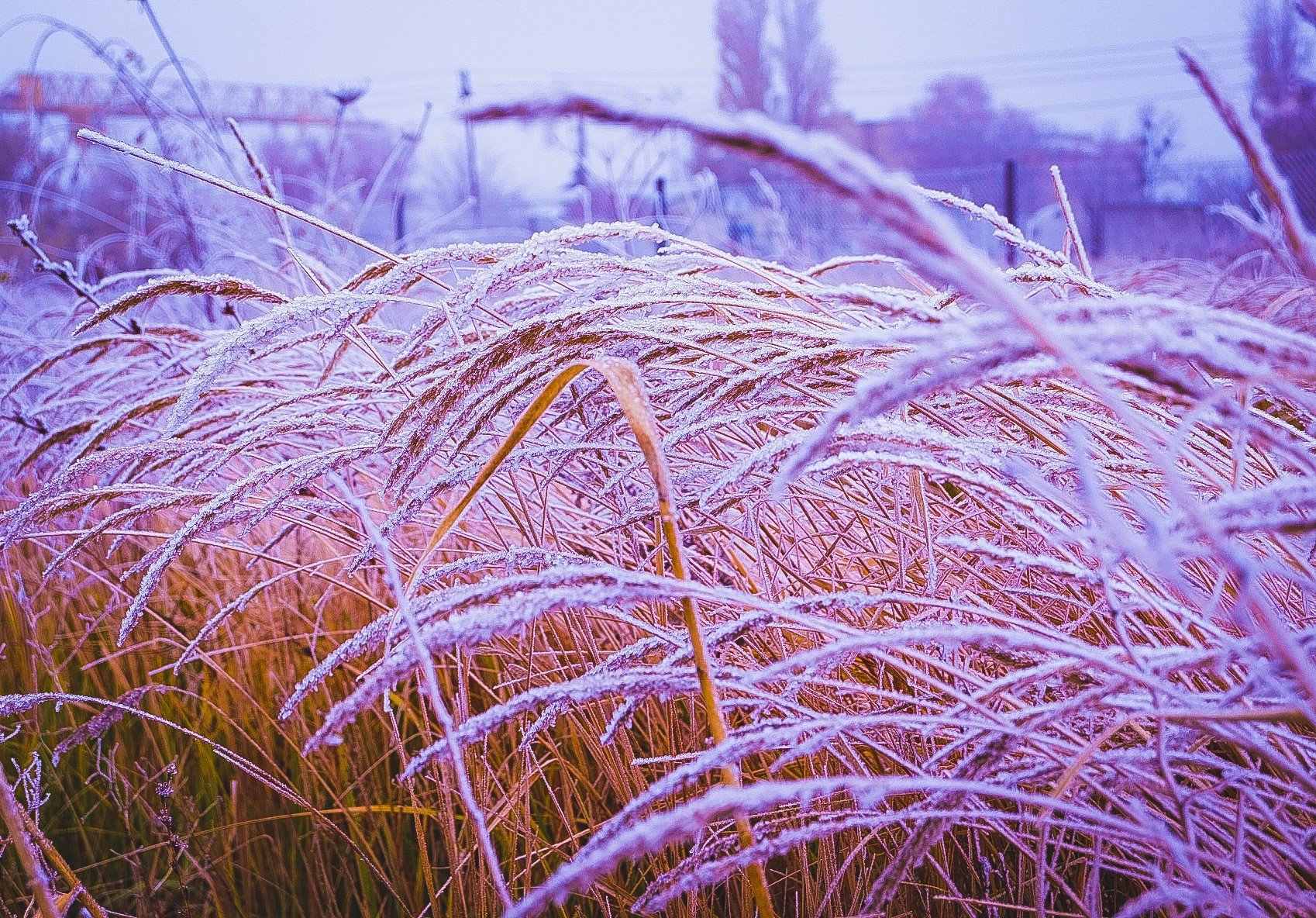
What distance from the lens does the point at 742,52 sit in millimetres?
29062

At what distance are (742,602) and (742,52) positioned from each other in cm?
3147

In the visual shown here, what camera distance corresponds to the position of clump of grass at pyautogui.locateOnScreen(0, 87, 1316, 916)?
1.26 ft

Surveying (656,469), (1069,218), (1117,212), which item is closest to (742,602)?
(656,469)

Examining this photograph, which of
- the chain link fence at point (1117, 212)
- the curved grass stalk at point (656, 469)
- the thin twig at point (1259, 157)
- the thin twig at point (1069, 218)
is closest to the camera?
the thin twig at point (1259, 157)

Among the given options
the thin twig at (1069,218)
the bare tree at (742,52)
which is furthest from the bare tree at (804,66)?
the thin twig at (1069,218)

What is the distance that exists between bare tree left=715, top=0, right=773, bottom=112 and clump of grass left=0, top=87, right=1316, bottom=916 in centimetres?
3002

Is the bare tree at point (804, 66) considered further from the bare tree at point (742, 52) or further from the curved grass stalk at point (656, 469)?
the curved grass stalk at point (656, 469)

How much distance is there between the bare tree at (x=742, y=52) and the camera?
2906cm

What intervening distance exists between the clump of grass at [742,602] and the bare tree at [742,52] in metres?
30.0

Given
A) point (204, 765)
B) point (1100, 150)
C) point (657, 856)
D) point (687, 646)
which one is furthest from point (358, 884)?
point (1100, 150)

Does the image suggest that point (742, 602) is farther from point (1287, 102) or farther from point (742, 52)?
point (742, 52)

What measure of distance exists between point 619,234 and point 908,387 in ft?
1.49

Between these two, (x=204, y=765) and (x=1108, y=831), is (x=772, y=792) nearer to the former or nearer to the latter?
(x=1108, y=831)

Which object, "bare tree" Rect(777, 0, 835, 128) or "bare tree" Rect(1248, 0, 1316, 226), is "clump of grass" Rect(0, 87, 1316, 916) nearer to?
"bare tree" Rect(1248, 0, 1316, 226)
